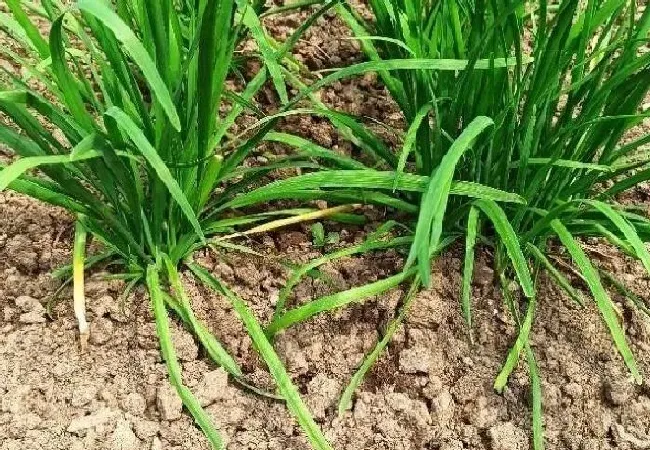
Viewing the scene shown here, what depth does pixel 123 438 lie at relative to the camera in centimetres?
114

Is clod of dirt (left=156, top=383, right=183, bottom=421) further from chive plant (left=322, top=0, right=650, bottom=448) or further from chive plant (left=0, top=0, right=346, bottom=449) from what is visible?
chive plant (left=322, top=0, right=650, bottom=448)

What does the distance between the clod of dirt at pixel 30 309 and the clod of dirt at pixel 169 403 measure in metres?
0.22

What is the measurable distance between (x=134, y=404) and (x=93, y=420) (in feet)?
0.19

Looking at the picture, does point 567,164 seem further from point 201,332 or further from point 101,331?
point 101,331

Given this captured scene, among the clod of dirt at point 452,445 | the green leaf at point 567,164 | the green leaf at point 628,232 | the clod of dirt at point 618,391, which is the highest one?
the green leaf at point 567,164

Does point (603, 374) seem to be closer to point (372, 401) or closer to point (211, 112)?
point (372, 401)

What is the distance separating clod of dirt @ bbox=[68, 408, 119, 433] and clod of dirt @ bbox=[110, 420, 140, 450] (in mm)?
19

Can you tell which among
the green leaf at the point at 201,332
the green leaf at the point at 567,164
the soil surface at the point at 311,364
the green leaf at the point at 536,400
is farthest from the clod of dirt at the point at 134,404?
the green leaf at the point at 567,164

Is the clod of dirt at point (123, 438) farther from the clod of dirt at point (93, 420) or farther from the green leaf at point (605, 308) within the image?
the green leaf at point (605, 308)

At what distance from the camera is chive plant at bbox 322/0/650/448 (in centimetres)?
119

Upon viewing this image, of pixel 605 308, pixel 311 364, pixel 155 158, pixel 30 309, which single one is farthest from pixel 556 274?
pixel 30 309

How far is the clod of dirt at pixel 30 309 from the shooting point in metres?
1.25

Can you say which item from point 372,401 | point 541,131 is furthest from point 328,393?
point 541,131

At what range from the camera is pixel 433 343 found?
129 cm
